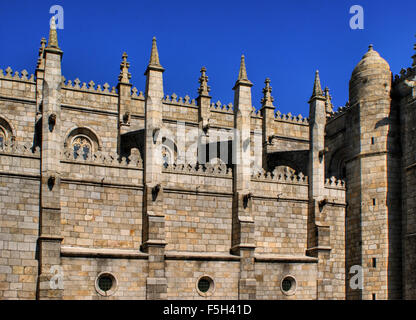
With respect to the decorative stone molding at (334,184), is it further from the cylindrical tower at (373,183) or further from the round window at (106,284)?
the round window at (106,284)

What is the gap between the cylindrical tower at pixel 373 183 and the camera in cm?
3028

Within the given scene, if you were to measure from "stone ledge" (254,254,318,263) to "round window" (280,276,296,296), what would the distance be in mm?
874

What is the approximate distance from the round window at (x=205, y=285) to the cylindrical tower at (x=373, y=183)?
7.55 metres

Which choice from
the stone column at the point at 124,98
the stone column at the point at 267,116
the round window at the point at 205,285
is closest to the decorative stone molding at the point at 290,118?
the stone column at the point at 267,116

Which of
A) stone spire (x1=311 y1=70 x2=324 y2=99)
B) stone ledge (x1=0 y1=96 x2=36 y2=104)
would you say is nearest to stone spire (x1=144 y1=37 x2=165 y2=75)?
stone ledge (x1=0 y1=96 x2=36 y2=104)

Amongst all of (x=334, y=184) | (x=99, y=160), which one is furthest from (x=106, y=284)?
(x=334, y=184)

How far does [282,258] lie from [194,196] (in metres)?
5.22

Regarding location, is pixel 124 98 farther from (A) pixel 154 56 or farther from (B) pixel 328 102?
(B) pixel 328 102

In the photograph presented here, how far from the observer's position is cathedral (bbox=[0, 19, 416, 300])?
1019 inches

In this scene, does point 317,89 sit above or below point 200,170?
above

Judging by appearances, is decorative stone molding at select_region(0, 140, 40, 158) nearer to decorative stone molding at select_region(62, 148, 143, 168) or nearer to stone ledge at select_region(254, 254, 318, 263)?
decorative stone molding at select_region(62, 148, 143, 168)

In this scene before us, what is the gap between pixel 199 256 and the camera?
91.9ft

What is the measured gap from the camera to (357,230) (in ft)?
103
